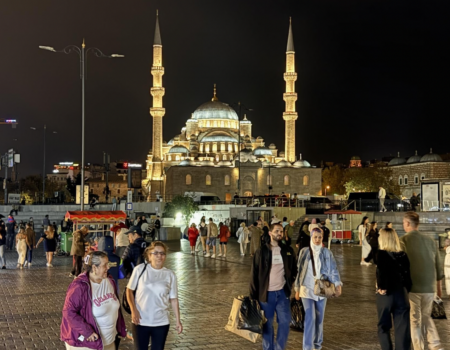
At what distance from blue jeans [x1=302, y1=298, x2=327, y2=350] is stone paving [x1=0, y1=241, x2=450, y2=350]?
55 cm

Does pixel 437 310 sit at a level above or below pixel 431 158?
below

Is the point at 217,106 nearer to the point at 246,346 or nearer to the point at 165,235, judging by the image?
the point at 165,235

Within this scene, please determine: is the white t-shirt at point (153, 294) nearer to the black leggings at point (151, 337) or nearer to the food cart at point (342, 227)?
the black leggings at point (151, 337)

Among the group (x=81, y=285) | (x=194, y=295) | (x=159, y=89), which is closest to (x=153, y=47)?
(x=159, y=89)

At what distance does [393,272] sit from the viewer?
20.8ft

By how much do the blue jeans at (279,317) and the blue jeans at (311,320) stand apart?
1.16 feet

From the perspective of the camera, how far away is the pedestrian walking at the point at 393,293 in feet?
20.7

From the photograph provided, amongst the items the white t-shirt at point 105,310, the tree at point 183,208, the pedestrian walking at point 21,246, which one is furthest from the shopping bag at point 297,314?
the tree at point 183,208

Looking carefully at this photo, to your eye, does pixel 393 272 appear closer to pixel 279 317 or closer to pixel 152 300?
pixel 279 317

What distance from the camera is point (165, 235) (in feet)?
106

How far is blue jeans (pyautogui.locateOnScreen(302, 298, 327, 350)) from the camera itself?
674cm

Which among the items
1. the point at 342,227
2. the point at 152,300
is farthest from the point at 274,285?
the point at 342,227

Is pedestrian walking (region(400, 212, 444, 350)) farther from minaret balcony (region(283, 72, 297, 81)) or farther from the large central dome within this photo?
the large central dome

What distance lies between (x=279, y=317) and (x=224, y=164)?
64567 millimetres
